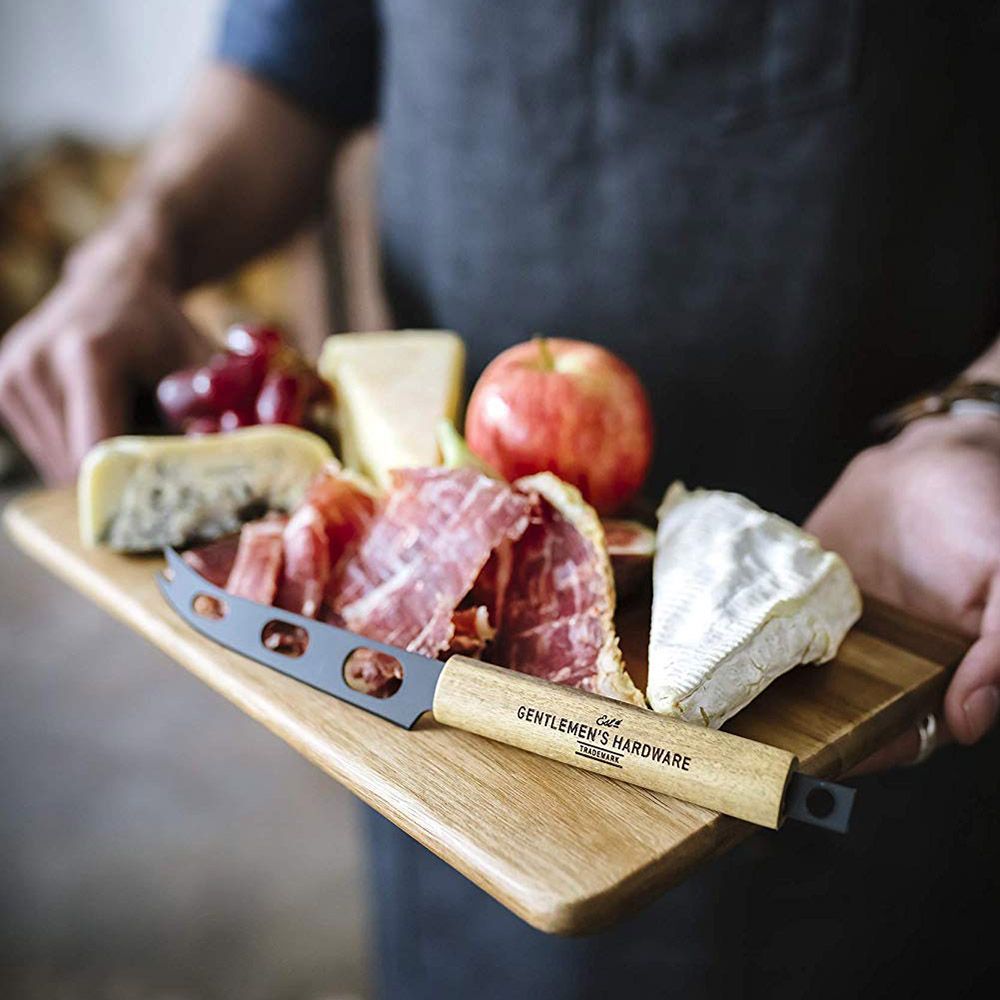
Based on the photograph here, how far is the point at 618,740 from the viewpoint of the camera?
0.57 m

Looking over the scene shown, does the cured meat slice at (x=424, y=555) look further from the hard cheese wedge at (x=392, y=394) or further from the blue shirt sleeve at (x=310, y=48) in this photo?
the blue shirt sleeve at (x=310, y=48)

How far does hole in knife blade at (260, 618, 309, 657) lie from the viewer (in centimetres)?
74

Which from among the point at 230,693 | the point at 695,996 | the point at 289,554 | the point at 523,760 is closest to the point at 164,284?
the point at 289,554

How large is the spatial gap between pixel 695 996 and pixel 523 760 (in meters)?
0.65

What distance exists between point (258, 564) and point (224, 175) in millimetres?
692

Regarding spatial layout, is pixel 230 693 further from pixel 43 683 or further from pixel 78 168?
pixel 78 168

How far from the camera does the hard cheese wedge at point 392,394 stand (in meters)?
Answer: 0.93

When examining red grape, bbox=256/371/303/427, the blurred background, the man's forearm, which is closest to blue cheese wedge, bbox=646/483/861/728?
red grape, bbox=256/371/303/427

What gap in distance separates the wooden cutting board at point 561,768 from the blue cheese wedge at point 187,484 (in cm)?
9

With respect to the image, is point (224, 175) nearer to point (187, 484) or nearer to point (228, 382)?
point (228, 382)

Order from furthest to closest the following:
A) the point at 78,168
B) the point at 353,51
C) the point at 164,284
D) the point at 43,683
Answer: the point at 78,168
the point at 43,683
the point at 353,51
the point at 164,284

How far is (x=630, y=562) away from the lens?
77 centimetres

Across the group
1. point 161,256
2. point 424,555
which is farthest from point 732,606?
point 161,256

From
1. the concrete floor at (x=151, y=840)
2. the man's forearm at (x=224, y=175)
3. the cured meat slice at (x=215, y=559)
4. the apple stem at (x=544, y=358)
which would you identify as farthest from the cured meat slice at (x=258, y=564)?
the concrete floor at (x=151, y=840)
